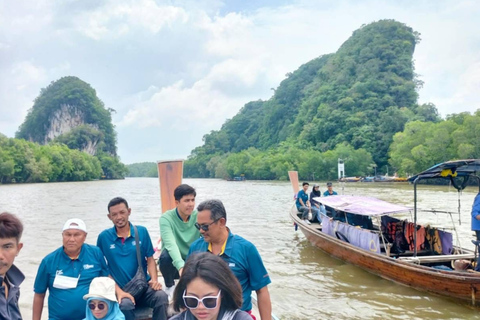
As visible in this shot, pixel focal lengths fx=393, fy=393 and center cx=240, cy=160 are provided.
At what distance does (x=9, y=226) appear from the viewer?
2256 mm

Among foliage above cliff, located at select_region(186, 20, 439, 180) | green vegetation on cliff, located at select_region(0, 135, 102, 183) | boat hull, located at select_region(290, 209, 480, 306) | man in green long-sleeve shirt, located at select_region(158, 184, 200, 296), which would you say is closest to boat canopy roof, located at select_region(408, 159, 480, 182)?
boat hull, located at select_region(290, 209, 480, 306)

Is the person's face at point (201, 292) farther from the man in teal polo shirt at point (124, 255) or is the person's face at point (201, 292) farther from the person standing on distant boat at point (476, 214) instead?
the person standing on distant boat at point (476, 214)

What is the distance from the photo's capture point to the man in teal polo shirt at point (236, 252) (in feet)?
8.32

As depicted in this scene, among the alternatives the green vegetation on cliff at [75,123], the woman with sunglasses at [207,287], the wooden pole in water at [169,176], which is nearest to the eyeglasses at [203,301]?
the woman with sunglasses at [207,287]

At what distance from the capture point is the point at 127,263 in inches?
140

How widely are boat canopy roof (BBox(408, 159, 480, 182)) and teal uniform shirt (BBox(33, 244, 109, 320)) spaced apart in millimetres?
6014

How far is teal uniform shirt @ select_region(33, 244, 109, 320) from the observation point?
304cm

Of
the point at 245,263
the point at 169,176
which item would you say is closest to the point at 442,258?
the point at 169,176

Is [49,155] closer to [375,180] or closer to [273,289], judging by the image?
[375,180]

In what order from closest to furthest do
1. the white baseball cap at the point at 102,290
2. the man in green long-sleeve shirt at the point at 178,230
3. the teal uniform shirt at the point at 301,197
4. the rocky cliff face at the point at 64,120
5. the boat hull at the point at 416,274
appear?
the white baseball cap at the point at 102,290
the man in green long-sleeve shirt at the point at 178,230
the boat hull at the point at 416,274
the teal uniform shirt at the point at 301,197
the rocky cliff face at the point at 64,120

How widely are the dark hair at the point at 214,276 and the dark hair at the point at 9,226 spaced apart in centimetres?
119

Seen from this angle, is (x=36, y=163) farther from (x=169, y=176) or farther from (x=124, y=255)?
(x=124, y=255)

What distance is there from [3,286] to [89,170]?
256 feet

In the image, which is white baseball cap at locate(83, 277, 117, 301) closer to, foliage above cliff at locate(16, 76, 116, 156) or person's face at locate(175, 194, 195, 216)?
person's face at locate(175, 194, 195, 216)
